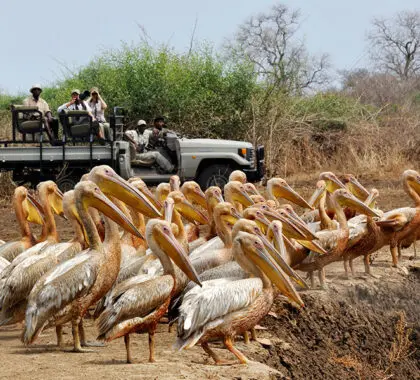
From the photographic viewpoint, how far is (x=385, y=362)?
8281mm

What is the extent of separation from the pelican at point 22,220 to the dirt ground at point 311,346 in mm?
882

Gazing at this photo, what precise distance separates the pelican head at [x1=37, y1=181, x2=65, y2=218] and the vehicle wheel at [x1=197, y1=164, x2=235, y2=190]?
19.8 ft

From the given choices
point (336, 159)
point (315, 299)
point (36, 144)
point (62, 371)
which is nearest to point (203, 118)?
point (336, 159)

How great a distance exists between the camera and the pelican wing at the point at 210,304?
19.1 ft

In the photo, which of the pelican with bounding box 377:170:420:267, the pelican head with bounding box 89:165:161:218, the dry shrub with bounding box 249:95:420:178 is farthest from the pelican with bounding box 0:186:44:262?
the dry shrub with bounding box 249:95:420:178

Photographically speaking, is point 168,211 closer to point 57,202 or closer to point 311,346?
point 311,346

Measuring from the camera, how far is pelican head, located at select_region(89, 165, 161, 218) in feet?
23.6

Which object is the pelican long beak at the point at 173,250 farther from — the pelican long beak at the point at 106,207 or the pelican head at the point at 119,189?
the pelican head at the point at 119,189

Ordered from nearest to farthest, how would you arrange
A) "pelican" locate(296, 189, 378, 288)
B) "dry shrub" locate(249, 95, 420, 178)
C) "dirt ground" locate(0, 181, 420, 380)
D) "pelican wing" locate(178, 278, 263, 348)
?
"dirt ground" locate(0, 181, 420, 380) → "pelican wing" locate(178, 278, 263, 348) → "pelican" locate(296, 189, 378, 288) → "dry shrub" locate(249, 95, 420, 178)

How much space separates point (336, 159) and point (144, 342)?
1495 centimetres

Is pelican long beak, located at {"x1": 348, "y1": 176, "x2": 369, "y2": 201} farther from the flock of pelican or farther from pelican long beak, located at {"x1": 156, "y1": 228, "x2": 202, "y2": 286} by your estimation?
pelican long beak, located at {"x1": 156, "y1": 228, "x2": 202, "y2": 286}

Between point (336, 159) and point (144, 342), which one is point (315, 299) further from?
point (336, 159)

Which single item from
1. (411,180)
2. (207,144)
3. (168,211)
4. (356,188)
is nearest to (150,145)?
(207,144)

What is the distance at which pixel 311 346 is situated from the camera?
761cm
